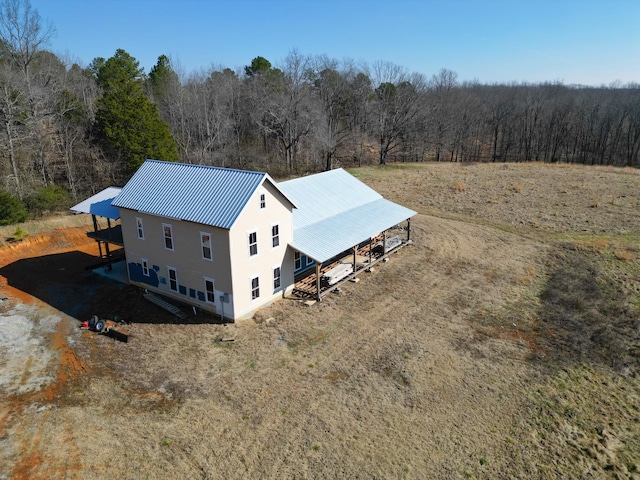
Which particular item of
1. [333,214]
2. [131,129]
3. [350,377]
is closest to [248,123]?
[131,129]

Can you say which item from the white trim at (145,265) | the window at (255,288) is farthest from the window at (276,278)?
the white trim at (145,265)

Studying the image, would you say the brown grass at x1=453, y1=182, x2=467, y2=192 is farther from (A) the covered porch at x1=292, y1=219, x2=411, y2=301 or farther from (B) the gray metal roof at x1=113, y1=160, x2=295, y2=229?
(B) the gray metal roof at x1=113, y1=160, x2=295, y2=229

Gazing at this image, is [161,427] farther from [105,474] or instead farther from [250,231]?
[250,231]

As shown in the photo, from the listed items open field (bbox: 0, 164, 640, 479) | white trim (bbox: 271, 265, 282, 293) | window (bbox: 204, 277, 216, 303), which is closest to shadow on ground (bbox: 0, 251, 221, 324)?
open field (bbox: 0, 164, 640, 479)

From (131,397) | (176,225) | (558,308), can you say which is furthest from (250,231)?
(558,308)

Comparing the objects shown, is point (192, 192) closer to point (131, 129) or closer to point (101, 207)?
point (101, 207)
